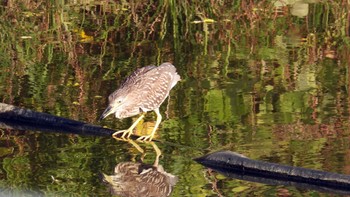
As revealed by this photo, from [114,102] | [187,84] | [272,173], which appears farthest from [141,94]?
[187,84]

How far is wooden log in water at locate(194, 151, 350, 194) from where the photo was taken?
6.54 m

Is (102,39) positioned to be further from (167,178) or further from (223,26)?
(167,178)

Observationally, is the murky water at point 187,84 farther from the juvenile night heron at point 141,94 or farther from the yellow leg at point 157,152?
the juvenile night heron at point 141,94

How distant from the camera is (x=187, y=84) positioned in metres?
9.75

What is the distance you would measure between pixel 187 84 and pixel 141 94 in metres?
1.80

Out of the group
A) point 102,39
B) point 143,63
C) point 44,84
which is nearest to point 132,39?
point 102,39

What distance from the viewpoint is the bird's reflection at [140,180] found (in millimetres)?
6805

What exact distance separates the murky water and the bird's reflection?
0.22 ft

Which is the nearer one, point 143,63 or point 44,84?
point 44,84

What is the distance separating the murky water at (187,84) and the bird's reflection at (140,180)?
68 millimetres

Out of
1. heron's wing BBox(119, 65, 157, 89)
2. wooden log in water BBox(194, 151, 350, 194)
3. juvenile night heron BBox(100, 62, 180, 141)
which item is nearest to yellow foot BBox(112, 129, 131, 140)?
juvenile night heron BBox(100, 62, 180, 141)

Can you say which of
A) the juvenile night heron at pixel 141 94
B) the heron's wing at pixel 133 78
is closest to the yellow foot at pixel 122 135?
the juvenile night heron at pixel 141 94

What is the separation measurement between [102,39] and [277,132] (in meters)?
4.29

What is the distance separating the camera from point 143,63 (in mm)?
10648
